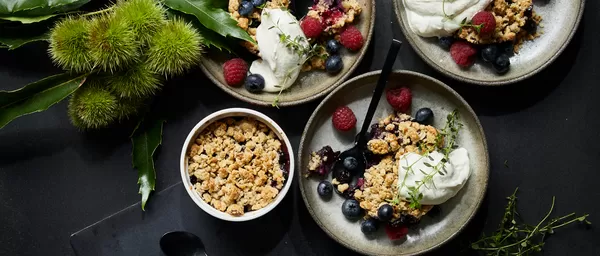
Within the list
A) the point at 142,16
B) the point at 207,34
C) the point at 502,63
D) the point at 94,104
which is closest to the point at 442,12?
the point at 502,63

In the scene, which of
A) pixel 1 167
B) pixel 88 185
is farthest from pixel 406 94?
pixel 1 167

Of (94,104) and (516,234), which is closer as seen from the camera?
(94,104)

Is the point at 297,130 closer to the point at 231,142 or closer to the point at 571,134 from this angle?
the point at 231,142

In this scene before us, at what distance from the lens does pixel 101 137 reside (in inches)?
61.3

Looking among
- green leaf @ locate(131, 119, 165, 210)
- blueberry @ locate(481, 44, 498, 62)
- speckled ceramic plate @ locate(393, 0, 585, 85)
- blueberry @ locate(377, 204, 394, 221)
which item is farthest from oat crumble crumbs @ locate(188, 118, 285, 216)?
blueberry @ locate(481, 44, 498, 62)

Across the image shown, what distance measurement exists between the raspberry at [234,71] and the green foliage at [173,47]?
8cm

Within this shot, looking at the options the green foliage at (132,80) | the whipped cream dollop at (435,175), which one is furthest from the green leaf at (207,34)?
the whipped cream dollop at (435,175)

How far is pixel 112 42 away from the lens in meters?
1.32

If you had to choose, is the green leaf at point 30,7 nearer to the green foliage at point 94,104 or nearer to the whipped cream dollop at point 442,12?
the green foliage at point 94,104

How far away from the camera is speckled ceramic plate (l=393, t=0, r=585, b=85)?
144 centimetres

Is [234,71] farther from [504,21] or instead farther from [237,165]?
[504,21]

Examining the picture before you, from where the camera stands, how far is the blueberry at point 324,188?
1.44m

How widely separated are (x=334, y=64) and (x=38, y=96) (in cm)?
63

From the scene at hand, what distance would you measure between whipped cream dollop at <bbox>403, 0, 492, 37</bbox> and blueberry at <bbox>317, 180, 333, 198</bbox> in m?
0.39
